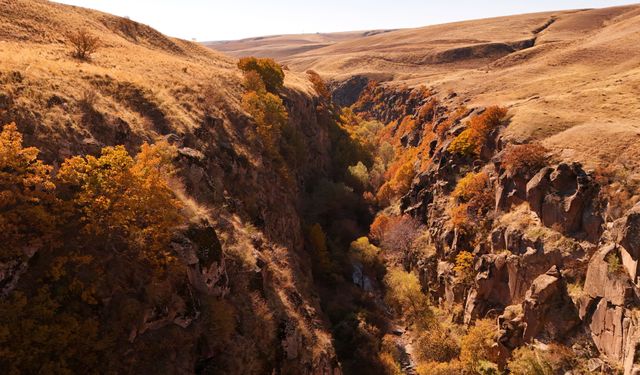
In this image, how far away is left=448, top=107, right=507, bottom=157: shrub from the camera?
190 feet

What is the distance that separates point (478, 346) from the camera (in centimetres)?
3903

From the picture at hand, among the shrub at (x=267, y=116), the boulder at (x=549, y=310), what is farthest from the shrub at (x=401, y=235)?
the boulder at (x=549, y=310)

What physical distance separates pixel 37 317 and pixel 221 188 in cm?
2432

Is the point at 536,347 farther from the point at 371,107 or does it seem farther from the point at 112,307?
the point at 371,107

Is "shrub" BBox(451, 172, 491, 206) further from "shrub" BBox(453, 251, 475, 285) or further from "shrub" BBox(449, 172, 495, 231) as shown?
"shrub" BBox(453, 251, 475, 285)

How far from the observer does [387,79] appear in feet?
487

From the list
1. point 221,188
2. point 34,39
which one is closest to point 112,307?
point 221,188

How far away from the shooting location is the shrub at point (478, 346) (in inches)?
1507

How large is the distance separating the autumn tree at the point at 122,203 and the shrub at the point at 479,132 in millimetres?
44196

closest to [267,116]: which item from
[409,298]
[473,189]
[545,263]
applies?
[473,189]

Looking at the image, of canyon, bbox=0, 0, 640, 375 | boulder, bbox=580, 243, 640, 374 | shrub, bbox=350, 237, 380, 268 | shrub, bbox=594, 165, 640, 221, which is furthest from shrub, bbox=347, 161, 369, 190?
boulder, bbox=580, 243, 640, 374

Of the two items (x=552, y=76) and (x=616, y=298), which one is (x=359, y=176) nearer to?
(x=552, y=76)

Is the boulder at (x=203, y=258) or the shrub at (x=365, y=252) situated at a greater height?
the boulder at (x=203, y=258)

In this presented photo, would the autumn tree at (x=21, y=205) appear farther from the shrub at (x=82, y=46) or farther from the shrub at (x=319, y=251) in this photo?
the shrub at (x=319, y=251)
